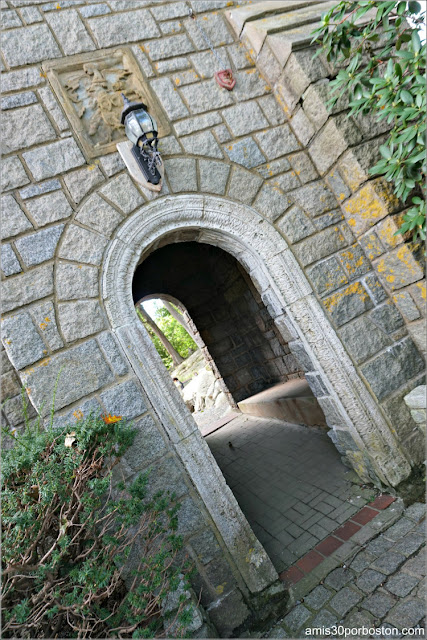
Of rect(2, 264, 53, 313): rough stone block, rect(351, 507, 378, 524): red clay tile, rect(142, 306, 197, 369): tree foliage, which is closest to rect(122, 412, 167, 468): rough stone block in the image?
rect(2, 264, 53, 313): rough stone block

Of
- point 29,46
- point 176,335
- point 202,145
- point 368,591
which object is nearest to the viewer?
point 368,591

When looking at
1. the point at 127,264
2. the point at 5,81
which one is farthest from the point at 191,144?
the point at 5,81

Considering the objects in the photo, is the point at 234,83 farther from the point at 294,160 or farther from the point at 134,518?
the point at 134,518

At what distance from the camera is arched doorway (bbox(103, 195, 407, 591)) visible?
85.1 inches

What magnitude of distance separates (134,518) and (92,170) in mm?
2135

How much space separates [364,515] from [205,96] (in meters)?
3.36

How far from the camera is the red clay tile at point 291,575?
2.22 m

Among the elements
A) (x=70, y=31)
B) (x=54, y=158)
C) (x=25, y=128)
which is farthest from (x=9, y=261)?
(x=70, y=31)

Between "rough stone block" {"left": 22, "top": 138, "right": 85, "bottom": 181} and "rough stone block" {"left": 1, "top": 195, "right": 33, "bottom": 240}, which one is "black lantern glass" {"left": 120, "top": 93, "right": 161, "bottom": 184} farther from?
"rough stone block" {"left": 1, "top": 195, "right": 33, "bottom": 240}

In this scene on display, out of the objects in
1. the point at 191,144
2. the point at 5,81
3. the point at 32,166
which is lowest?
the point at 191,144

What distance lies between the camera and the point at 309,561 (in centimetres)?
232

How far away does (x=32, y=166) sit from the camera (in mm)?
2234

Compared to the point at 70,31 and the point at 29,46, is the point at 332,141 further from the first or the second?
the point at 29,46

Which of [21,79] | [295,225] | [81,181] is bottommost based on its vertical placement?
[295,225]
